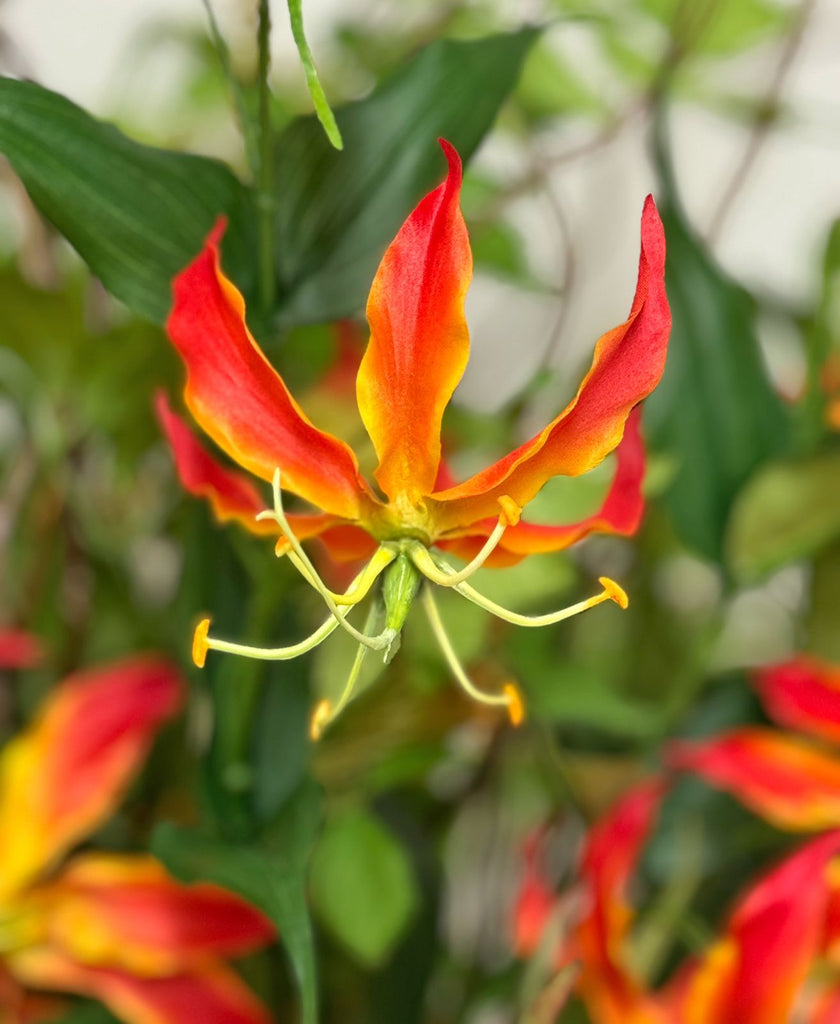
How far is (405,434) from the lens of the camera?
0.30 metres

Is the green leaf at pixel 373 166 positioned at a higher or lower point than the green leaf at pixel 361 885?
higher

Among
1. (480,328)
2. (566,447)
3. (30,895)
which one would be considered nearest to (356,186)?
(566,447)

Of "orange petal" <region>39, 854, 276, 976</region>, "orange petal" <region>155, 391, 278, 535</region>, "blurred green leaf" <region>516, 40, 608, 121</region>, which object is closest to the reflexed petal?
"orange petal" <region>155, 391, 278, 535</region>

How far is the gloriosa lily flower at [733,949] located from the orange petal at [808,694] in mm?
54

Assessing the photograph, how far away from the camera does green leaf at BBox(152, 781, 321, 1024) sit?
14.4 inches

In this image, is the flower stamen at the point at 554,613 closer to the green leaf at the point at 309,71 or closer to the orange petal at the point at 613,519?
the orange petal at the point at 613,519

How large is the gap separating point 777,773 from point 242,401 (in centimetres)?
38

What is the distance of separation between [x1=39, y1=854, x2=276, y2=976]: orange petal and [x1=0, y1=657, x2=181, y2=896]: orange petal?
0.03 m

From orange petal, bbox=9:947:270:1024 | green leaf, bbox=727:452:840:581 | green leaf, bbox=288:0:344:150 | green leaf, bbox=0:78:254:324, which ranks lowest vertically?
orange petal, bbox=9:947:270:1024

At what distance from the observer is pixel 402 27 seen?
773 mm

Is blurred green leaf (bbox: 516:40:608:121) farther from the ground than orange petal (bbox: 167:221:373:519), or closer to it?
farther from the ground

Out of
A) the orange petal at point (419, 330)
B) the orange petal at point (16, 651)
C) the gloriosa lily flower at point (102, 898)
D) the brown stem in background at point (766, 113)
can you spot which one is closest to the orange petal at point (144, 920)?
the gloriosa lily flower at point (102, 898)

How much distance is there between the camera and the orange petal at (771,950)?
493 millimetres

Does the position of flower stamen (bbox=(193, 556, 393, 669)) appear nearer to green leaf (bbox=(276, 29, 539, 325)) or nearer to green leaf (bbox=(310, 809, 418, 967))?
green leaf (bbox=(276, 29, 539, 325))
